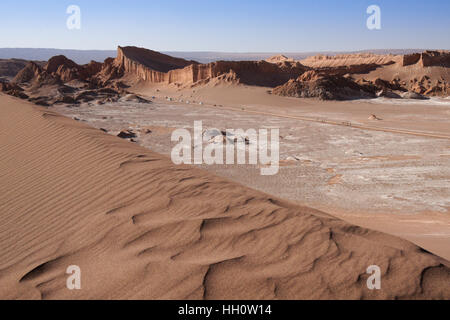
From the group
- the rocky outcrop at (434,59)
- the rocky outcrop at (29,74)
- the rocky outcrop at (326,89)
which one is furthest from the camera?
the rocky outcrop at (434,59)

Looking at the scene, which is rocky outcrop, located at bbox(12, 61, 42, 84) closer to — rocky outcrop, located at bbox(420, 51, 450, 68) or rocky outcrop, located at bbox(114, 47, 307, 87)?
rocky outcrop, located at bbox(114, 47, 307, 87)

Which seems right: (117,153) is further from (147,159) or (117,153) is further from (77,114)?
(77,114)

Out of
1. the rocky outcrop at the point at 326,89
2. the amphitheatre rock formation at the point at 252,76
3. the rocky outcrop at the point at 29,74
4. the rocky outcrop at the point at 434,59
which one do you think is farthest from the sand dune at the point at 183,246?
the rocky outcrop at the point at 434,59

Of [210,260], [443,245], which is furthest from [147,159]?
[443,245]

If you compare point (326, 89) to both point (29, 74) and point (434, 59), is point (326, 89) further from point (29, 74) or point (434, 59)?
point (29, 74)

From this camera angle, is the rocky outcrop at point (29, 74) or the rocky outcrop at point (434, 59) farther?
the rocky outcrop at point (434, 59)

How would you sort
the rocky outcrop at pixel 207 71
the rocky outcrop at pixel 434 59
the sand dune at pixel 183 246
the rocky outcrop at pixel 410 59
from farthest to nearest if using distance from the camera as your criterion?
the rocky outcrop at pixel 410 59, the rocky outcrop at pixel 434 59, the rocky outcrop at pixel 207 71, the sand dune at pixel 183 246

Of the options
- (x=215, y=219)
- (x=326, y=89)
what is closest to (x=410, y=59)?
(x=326, y=89)

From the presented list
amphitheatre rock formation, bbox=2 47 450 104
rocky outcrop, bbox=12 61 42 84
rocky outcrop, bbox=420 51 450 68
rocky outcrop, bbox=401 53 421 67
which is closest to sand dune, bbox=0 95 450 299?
amphitheatre rock formation, bbox=2 47 450 104

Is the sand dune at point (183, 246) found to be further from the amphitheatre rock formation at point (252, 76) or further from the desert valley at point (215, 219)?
the amphitheatre rock formation at point (252, 76)
